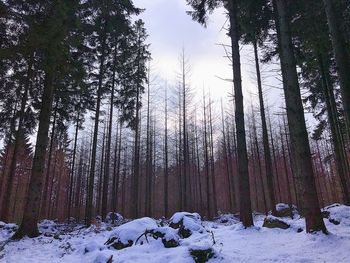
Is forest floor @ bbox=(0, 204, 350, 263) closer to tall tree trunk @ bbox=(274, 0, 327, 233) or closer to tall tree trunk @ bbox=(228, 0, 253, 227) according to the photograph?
tall tree trunk @ bbox=(274, 0, 327, 233)

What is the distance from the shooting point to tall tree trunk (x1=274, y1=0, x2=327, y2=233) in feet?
20.7

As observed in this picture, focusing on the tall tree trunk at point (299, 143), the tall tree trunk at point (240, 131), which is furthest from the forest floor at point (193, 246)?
the tall tree trunk at point (240, 131)

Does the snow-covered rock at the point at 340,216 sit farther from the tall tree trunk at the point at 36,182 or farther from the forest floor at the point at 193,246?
the tall tree trunk at the point at 36,182

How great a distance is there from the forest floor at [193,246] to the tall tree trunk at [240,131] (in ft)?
1.90

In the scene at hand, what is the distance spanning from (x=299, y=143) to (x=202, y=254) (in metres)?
3.60

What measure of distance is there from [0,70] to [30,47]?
2.54 m

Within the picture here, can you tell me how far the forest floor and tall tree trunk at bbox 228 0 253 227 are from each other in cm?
58

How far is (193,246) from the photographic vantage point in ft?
17.8

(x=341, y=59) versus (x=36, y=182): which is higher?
(x=341, y=59)

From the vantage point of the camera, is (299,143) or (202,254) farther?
(299,143)

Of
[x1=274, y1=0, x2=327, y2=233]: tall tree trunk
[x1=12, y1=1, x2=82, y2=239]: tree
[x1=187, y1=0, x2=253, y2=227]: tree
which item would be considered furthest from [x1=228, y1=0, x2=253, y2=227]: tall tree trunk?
[x1=12, y1=1, x2=82, y2=239]: tree

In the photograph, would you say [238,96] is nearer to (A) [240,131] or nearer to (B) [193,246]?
(A) [240,131]

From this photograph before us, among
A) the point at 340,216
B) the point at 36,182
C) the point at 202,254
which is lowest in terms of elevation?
the point at 202,254

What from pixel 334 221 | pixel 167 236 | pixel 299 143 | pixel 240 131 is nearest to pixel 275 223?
pixel 334 221
